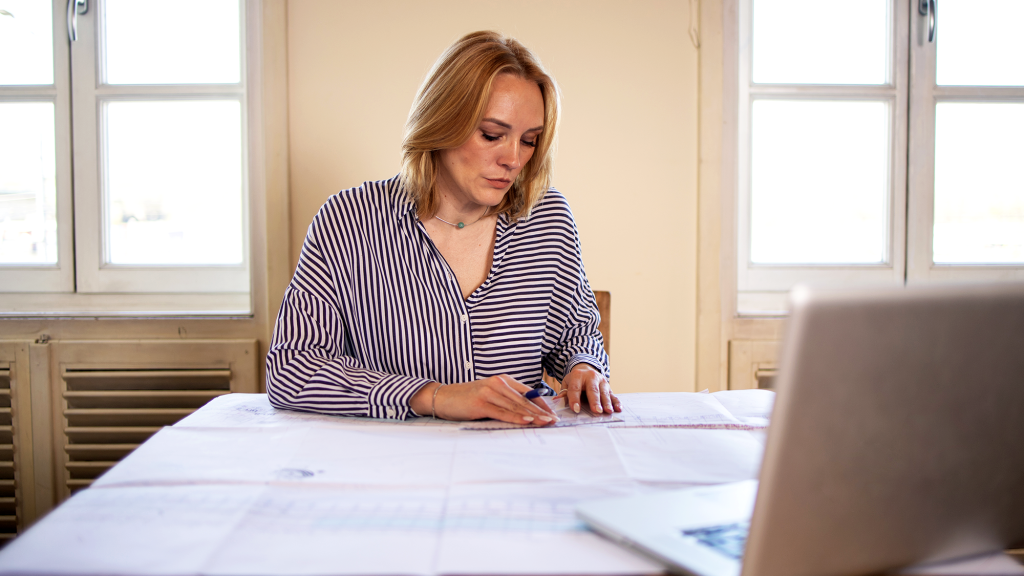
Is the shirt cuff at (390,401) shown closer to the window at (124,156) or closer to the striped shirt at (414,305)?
the striped shirt at (414,305)

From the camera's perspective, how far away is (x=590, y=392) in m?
1.18

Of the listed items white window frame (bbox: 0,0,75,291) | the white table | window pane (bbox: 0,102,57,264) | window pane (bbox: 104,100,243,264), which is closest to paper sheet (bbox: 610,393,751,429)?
the white table

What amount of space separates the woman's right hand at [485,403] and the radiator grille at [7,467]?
1.74m

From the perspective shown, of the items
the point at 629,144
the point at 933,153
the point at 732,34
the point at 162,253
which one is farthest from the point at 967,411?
the point at 162,253

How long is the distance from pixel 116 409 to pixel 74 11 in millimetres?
1265

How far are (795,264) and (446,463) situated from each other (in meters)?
1.92

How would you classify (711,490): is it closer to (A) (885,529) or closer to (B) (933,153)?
(A) (885,529)

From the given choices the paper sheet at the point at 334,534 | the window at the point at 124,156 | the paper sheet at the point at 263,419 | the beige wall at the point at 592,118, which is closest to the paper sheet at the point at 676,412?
the paper sheet at the point at 263,419

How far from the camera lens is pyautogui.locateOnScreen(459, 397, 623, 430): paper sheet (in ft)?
3.48

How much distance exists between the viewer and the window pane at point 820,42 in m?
2.38

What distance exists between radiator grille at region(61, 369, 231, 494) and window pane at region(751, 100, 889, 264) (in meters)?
1.89

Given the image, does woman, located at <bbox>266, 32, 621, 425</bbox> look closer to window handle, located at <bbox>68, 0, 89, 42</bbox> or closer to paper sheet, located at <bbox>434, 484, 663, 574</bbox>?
paper sheet, located at <bbox>434, 484, 663, 574</bbox>

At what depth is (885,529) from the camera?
1.76 ft

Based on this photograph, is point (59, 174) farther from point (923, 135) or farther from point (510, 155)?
point (923, 135)
